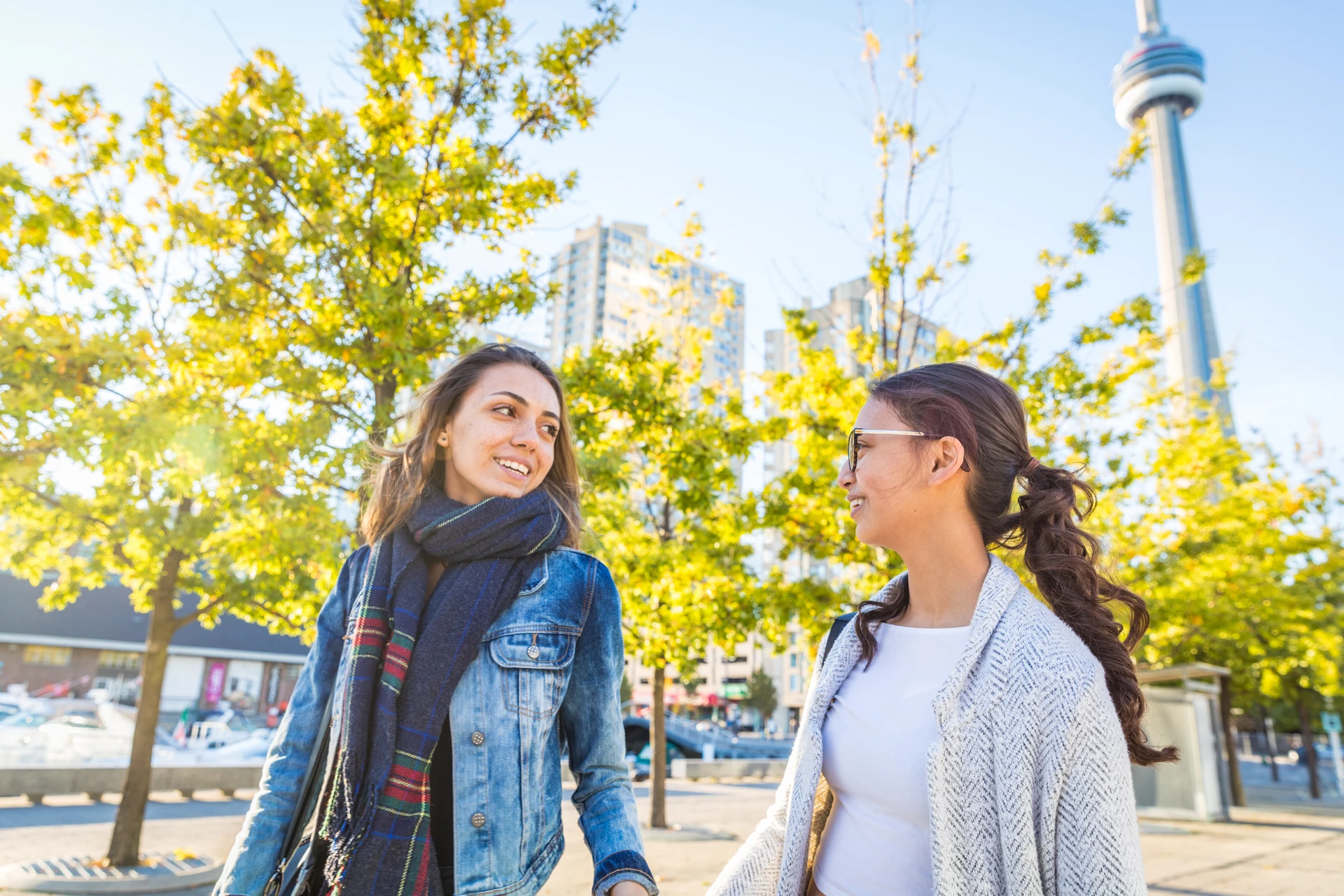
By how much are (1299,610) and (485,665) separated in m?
17.2

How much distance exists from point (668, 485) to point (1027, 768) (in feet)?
33.6

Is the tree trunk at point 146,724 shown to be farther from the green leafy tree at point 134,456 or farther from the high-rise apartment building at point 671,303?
the high-rise apartment building at point 671,303

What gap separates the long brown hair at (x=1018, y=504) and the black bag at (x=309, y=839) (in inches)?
55.0

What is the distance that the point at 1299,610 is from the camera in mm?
14898

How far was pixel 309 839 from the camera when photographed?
2.05m

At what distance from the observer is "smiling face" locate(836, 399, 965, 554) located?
7.48 ft

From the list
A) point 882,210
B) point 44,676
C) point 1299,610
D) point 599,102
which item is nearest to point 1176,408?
point 1299,610

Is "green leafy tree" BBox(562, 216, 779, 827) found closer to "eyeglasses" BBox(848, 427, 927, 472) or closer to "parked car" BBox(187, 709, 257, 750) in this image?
"eyeglasses" BBox(848, 427, 927, 472)

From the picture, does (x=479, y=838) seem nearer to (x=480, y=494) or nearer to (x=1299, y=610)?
(x=480, y=494)

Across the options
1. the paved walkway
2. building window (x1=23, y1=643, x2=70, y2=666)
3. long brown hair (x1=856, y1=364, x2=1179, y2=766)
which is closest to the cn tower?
the paved walkway

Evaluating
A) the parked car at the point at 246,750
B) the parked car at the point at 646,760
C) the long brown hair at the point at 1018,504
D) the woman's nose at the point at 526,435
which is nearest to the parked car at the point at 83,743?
the parked car at the point at 246,750

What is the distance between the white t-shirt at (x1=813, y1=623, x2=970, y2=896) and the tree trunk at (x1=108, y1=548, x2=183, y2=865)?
7957mm

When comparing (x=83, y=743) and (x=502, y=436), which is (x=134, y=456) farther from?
(x=83, y=743)

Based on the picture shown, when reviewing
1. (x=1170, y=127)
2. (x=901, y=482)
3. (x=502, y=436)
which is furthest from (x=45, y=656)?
(x=1170, y=127)
